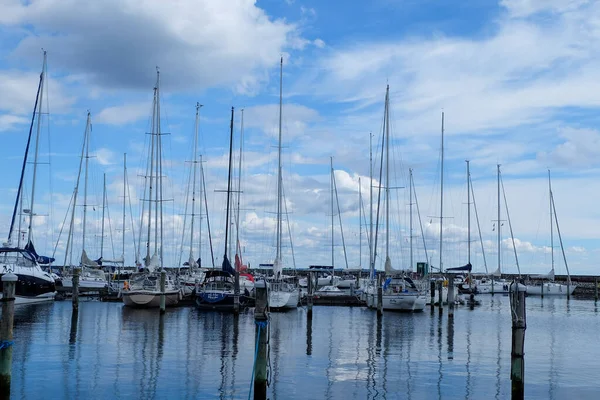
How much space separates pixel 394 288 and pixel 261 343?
126ft

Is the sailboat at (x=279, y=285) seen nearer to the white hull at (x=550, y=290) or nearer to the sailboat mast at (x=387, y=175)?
the sailboat mast at (x=387, y=175)

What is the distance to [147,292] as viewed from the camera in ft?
167

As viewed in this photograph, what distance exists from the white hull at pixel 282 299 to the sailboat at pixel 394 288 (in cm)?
771

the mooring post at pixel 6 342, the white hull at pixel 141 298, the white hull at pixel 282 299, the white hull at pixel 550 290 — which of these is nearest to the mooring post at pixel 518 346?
the mooring post at pixel 6 342

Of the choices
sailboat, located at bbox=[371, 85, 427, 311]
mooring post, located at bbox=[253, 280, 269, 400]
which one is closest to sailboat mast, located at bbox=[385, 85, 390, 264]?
sailboat, located at bbox=[371, 85, 427, 311]

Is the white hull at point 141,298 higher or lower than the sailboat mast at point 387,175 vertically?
lower

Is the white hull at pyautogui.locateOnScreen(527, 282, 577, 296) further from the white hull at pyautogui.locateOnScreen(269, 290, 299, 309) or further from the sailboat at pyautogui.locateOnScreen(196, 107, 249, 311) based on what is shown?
the sailboat at pyautogui.locateOnScreen(196, 107, 249, 311)

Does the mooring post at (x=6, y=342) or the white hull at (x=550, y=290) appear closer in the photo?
the mooring post at (x=6, y=342)

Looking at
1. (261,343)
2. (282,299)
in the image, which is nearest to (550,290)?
(282,299)

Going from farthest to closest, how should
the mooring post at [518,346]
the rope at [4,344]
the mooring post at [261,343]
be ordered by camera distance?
the mooring post at [518,346]
the mooring post at [261,343]
the rope at [4,344]

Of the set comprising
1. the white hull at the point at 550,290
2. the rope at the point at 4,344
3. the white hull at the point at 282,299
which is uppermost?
the rope at the point at 4,344

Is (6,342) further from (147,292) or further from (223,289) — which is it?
(223,289)

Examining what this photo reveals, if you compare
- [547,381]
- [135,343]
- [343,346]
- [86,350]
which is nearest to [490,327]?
[343,346]

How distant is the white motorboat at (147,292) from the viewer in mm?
50875
